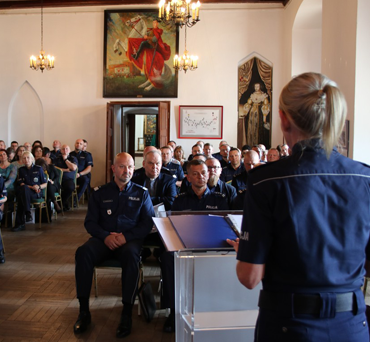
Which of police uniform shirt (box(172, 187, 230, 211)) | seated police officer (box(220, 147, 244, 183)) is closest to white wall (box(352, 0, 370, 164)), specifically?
seated police officer (box(220, 147, 244, 183))

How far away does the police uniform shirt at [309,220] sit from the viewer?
1.13 meters

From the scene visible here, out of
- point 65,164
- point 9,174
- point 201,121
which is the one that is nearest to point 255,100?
point 201,121

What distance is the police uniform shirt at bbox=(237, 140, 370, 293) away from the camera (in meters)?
1.13

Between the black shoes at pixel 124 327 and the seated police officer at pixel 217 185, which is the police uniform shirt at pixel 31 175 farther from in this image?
the black shoes at pixel 124 327

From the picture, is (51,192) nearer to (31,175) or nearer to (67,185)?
(31,175)

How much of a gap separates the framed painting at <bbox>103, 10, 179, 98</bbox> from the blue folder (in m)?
9.34

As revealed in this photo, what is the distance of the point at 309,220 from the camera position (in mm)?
1132

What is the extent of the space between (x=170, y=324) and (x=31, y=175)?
4711mm

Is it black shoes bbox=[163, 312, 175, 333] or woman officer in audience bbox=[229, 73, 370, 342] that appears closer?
woman officer in audience bbox=[229, 73, 370, 342]

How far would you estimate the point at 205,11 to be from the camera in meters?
10.8

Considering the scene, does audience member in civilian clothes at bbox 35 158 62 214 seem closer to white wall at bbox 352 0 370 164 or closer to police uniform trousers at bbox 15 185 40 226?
police uniform trousers at bbox 15 185 40 226

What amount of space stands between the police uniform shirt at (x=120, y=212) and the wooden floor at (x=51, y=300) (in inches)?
27.9

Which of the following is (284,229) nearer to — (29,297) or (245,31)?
(29,297)

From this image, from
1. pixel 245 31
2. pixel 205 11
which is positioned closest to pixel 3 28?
pixel 205 11
